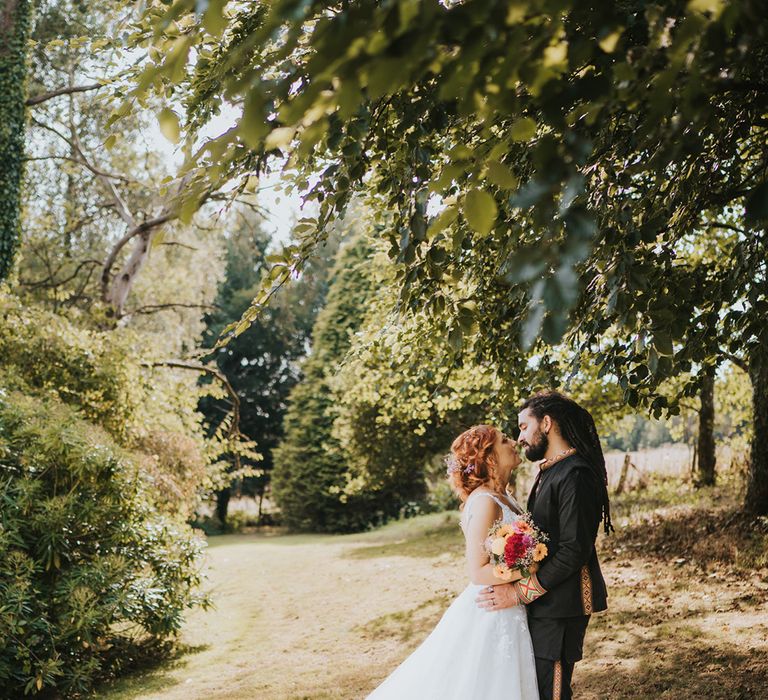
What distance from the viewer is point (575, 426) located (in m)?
3.58

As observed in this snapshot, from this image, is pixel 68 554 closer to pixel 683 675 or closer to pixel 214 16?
pixel 683 675

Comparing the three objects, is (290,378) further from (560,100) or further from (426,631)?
(560,100)

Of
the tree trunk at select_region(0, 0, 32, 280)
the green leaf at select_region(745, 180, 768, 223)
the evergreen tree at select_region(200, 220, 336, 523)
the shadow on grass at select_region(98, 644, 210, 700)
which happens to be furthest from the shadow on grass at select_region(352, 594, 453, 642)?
the evergreen tree at select_region(200, 220, 336, 523)

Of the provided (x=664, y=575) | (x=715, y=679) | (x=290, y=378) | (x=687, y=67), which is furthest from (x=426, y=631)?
(x=290, y=378)

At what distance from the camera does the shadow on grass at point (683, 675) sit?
17.3 feet

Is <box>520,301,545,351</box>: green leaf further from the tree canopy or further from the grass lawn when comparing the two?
the grass lawn

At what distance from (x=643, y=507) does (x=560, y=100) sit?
39.7 ft

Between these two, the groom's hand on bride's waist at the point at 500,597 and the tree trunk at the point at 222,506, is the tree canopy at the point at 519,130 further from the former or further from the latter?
the tree trunk at the point at 222,506

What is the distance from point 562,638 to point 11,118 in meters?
12.3

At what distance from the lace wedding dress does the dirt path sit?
2505 mm

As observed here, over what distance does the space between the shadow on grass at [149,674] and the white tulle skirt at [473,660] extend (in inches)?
171

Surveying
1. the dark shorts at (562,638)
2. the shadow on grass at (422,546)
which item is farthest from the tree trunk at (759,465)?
the dark shorts at (562,638)

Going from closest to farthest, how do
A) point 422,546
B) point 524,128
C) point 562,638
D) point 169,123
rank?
1. point 524,128
2. point 169,123
3. point 562,638
4. point 422,546

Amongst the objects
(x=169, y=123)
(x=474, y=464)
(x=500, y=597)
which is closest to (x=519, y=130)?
(x=169, y=123)
